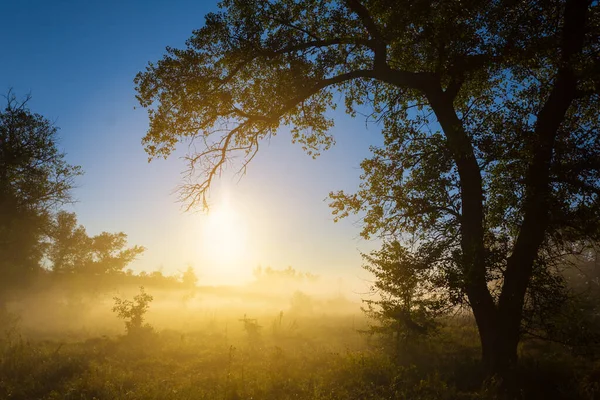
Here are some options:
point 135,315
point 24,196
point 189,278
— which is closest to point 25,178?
point 24,196

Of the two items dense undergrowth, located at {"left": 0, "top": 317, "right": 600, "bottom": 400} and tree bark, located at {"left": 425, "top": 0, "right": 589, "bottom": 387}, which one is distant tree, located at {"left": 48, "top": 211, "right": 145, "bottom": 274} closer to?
dense undergrowth, located at {"left": 0, "top": 317, "right": 600, "bottom": 400}

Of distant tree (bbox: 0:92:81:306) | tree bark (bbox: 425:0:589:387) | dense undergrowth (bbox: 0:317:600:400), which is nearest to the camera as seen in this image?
tree bark (bbox: 425:0:589:387)

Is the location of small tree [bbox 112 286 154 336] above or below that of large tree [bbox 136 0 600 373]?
below

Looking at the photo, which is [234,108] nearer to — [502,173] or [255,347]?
[502,173]

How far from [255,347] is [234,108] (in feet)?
38.8

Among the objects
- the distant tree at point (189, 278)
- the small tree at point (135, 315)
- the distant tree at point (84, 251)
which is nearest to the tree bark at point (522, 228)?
the small tree at point (135, 315)

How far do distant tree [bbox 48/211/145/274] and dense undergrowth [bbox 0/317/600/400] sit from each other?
22.2 meters

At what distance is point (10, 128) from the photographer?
17.6 metres

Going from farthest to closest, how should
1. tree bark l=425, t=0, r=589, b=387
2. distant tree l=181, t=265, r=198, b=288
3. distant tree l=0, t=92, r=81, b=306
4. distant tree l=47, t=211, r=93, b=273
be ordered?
1. distant tree l=181, t=265, r=198, b=288
2. distant tree l=47, t=211, r=93, b=273
3. distant tree l=0, t=92, r=81, b=306
4. tree bark l=425, t=0, r=589, b=387

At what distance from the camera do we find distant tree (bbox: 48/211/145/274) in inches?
1275

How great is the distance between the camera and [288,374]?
9672mm

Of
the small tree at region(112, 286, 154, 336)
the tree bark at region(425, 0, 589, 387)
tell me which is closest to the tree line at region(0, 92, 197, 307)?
the small tree at region(112, 286, 154, 336)

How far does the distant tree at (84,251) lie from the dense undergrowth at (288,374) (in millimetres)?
22184

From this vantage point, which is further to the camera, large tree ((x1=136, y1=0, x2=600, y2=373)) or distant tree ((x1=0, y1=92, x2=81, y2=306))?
distant tree ((x1=0, y1=92, x2=81, y2=306))
